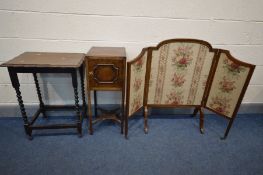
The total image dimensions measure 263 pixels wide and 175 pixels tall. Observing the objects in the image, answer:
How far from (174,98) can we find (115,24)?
2.98 feet

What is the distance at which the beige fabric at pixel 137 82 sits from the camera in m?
1.53

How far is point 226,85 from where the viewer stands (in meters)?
1.70

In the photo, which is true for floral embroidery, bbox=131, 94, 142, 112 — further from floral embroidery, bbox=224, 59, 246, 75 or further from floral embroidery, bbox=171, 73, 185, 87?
floral embroidery, bbox=224, 59, 246, 75

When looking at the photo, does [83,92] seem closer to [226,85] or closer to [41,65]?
[41,65]

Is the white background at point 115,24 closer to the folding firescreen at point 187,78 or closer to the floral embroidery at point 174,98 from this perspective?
the folding firescreen at point 187,78

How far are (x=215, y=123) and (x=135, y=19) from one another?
4.60ft

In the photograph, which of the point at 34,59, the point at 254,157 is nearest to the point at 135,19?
the point at 34,59

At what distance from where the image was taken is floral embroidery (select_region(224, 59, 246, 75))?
1557 millimetres

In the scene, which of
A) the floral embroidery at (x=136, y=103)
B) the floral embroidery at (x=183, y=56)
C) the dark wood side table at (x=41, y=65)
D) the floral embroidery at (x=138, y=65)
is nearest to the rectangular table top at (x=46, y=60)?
the dark wood side table at (x=41, y=65)

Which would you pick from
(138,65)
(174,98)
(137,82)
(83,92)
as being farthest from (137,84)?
(83,92)

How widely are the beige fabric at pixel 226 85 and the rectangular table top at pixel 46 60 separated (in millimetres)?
1234

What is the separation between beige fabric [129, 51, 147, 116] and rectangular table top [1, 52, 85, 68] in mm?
438

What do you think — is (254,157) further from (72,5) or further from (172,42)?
(72,5)

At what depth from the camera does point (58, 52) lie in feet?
5.71
